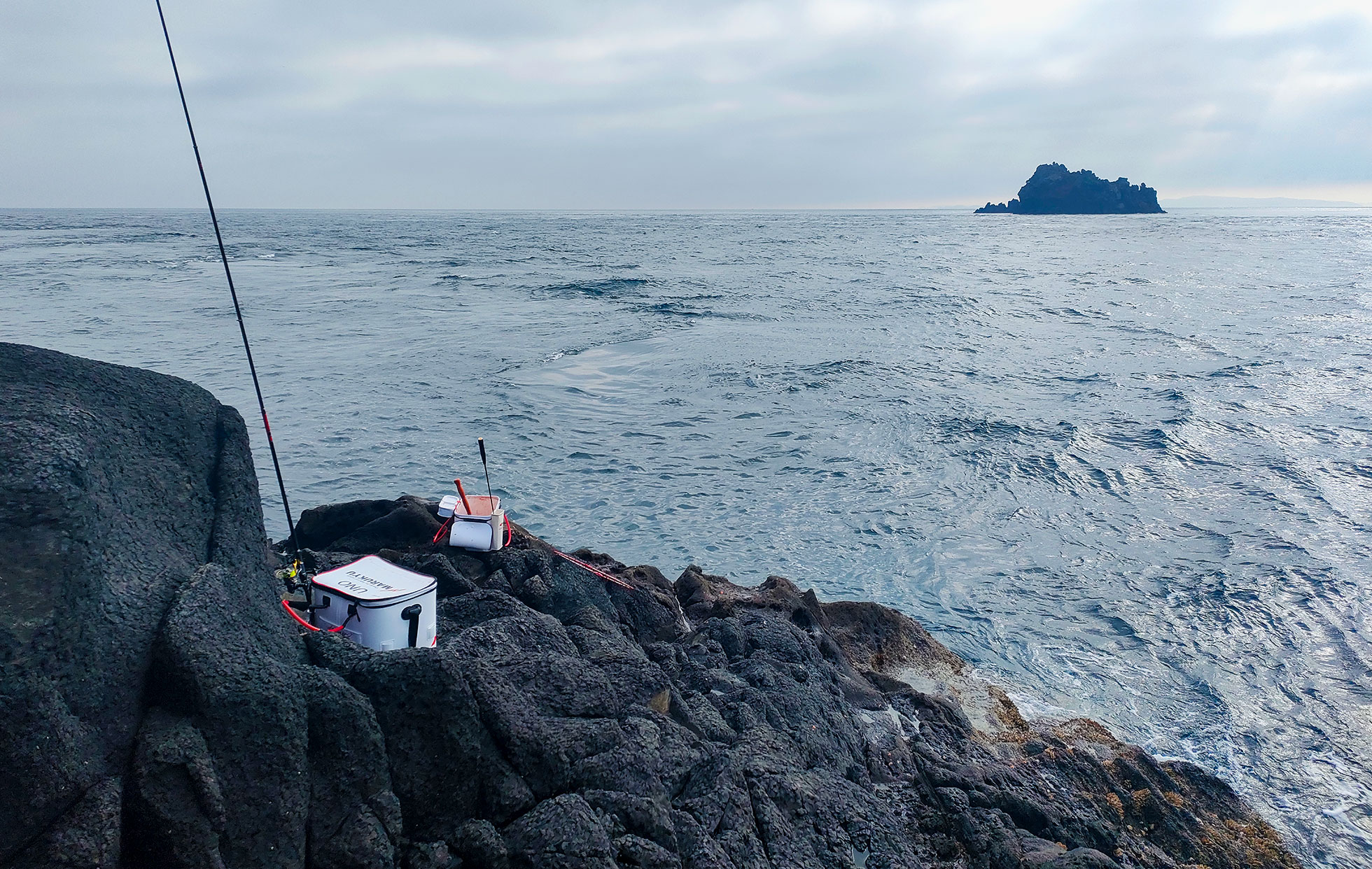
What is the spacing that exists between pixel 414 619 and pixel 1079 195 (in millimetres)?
165110

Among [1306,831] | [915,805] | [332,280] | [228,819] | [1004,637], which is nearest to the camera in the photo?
[228,819]

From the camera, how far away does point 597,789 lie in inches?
149

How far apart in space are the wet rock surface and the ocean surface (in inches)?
74.9

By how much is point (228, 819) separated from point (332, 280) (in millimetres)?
38888

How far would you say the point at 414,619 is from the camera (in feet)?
14.8

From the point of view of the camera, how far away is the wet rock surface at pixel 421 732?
2861 millimetres

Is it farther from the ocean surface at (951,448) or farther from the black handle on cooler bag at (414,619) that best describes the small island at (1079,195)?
the black handle on cooler bag at (414,619)

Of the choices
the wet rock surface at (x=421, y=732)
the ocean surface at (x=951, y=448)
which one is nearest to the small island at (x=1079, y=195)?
the ocean surface at (x=951, y=448)

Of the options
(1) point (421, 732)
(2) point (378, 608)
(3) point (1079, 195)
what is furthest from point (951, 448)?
(3) point (1079, 195)

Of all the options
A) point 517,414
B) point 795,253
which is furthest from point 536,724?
point 795,253

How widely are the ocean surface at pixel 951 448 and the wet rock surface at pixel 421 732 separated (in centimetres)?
190

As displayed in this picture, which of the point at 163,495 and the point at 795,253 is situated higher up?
the point at 163,495

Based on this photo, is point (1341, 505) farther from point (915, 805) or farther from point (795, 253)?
point (795, 253)

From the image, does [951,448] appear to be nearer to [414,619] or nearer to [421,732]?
[414,619]
